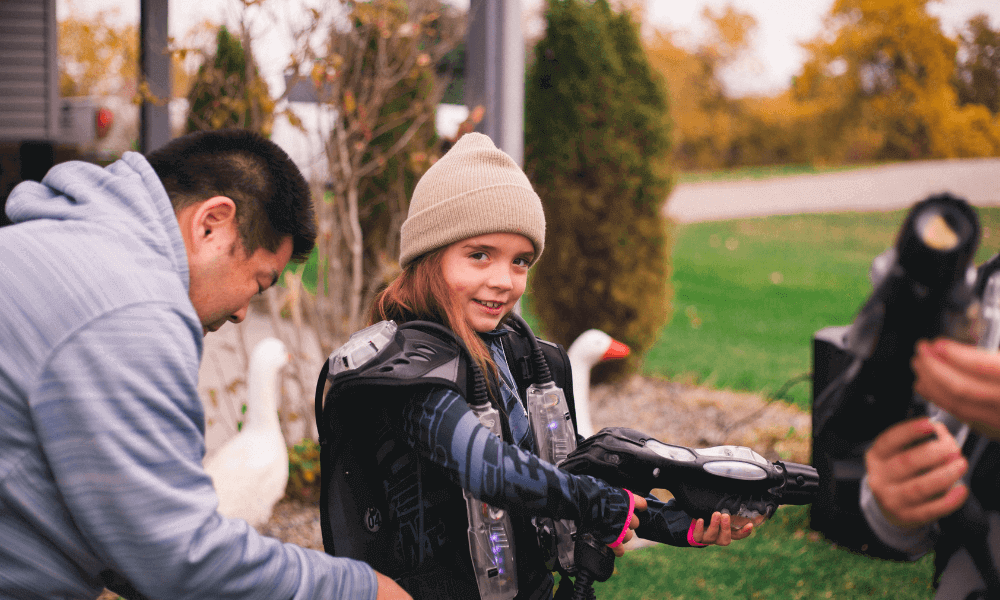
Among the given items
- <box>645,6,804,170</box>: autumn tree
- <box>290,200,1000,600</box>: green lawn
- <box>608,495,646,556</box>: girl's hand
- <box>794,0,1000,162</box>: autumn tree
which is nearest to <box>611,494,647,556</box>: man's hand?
<box>608,495,646,556</box>: girl's hand

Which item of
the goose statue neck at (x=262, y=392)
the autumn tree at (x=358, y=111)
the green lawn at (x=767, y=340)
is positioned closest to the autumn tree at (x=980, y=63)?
the green lawn at (x=767, y=340)

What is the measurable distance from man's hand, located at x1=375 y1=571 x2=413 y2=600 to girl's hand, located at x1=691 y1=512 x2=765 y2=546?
619 mm

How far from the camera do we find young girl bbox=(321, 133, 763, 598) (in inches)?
54.8

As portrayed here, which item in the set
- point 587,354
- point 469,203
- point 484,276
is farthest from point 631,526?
point 587,354

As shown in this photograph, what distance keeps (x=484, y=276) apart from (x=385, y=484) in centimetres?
51

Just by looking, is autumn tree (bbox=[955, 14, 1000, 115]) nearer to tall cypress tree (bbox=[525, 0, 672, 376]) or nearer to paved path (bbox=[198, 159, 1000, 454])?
paved path (bbox=[198, 159, 1000, 454])

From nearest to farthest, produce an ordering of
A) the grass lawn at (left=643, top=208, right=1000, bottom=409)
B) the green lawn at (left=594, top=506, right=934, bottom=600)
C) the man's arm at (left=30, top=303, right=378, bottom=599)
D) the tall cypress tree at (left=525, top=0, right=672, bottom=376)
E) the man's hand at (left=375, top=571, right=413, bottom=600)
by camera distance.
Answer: the man's arm at (left=30, top=303, right=378, bottom=599)
the man's hand at (left=375, top=571, right=413, bottom=600)
the green lawn at (left=594, top=506, right=934, bottom=600)
the tall cypress tree at (left=525, top=0, right=672, bottom=376)
the grass lawn at (left=643, top=208, right=1000, bottom=409)

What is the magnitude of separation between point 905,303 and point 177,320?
1035 millimetres

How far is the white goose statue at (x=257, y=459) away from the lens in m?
3.33

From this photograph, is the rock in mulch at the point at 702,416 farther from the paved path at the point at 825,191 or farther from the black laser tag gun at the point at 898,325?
the paved path at the point at 825,191

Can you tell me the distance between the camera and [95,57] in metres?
16.9

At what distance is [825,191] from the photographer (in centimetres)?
2106

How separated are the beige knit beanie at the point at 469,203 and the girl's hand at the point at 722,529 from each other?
746mm

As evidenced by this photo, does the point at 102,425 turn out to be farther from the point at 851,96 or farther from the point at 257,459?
the point at 851,96
